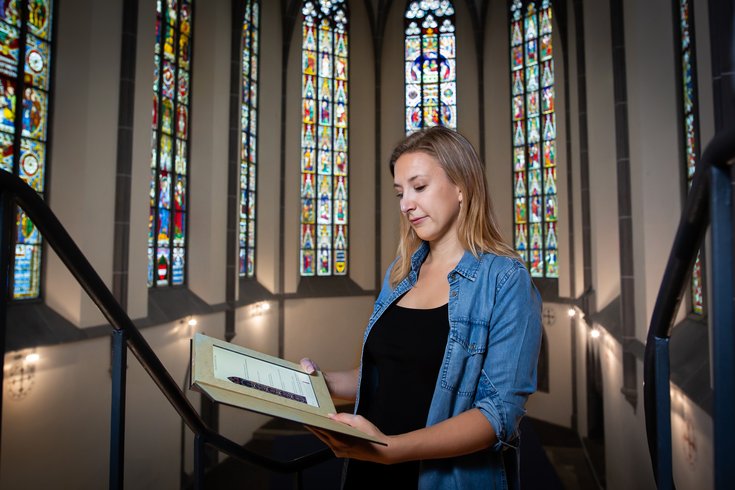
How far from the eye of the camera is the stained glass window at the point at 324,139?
10773 mm

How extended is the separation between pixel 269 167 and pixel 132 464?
18.1 feet

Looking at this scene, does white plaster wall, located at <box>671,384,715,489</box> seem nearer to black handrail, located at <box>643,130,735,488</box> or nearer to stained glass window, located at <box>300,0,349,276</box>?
black handrail, located at <box>643,130,735,488</box>

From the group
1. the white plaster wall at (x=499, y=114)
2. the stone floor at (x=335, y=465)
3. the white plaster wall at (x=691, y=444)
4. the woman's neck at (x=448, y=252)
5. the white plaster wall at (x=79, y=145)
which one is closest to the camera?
the woman's neck at (x=448, y=252)

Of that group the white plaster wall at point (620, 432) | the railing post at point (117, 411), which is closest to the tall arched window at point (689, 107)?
the white plaster wall at point (620, 432)

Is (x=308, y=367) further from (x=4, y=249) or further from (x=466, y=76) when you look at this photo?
(x=466, y=76)

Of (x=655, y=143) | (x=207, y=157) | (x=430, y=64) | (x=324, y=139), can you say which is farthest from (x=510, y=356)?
(x=430, y=64)

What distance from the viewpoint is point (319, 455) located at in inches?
70.5

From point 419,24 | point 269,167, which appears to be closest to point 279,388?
point 269,167

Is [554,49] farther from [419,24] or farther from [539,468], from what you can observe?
[539,468]

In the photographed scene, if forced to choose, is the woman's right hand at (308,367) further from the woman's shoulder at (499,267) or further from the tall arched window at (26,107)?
the tall arched window at (26,107)

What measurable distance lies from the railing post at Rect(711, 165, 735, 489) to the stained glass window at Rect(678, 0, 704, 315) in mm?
3379

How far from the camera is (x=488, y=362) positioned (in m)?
1.13

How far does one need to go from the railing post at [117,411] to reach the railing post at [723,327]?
3.85 feet

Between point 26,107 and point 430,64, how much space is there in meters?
8.46
